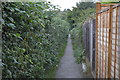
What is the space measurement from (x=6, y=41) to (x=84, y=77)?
4.34 m

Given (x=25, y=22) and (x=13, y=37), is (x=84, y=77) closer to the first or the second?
(x=25, y=22)

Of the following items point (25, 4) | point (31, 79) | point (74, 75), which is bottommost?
point (74, 75)

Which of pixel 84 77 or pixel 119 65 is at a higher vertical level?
pixel 119 65

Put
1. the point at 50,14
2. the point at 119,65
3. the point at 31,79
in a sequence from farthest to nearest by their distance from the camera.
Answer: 1. the point at 50,14
2. the point at 31,79
3. the point at 119,65

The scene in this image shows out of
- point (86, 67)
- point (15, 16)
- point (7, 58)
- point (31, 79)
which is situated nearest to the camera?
point (7, 58)

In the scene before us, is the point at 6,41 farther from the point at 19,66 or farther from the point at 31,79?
the point at 31,79

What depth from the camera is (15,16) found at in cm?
297

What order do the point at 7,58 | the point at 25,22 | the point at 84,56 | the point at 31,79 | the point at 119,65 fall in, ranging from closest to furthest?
the point at 119,65 → the point at 7,58 → the point at 25,22 → the point at 31,79 → the point at 84,56

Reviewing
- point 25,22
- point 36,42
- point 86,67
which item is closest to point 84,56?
point 86,67

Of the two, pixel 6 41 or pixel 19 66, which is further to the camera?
pixel 19 66

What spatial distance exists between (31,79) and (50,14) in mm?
2893

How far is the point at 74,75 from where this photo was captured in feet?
22.8

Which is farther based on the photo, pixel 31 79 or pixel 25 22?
pixel 31 79

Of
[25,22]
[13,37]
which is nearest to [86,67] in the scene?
[25,22]
